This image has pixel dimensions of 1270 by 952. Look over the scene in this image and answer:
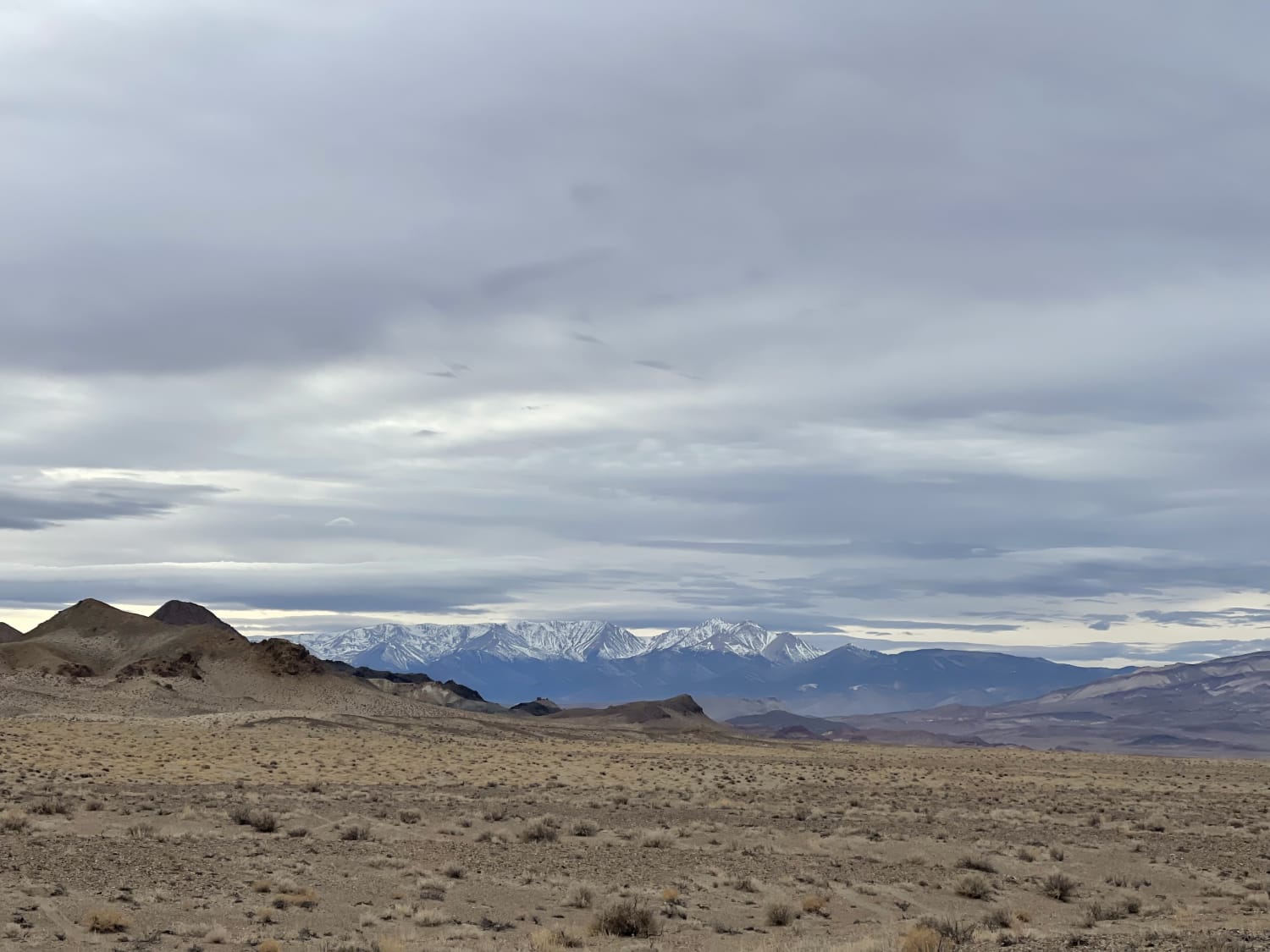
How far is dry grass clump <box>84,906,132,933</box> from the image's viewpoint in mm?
19297

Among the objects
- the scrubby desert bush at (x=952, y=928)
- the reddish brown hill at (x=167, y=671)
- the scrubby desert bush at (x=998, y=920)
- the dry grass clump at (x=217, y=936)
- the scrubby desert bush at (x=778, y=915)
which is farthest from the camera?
the reddish brown hill at (x=167, y=671)

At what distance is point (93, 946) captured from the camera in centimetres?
1839

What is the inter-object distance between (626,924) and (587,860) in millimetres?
8063

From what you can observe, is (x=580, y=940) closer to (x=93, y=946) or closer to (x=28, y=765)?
(x=93, y=946)

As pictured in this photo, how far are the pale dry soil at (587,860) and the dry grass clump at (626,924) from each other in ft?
0.57

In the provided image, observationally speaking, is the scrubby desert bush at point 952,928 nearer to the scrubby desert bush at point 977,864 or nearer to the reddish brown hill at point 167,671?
the scrubby desert bush at point 977,864

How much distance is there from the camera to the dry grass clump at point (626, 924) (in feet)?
68.5

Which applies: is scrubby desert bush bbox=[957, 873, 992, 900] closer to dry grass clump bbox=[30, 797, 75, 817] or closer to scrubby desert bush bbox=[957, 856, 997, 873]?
scrubby desert bush bbox=[957, 856, 997, 873]

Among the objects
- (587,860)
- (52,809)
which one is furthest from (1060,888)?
(52,809)

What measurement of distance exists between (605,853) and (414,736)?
64217 millimetres

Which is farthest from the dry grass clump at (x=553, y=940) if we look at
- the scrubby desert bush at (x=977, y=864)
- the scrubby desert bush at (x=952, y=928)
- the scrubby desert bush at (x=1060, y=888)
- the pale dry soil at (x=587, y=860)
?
the scrubby desert bush at (x=977, y=864)

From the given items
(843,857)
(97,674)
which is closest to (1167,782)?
(843,857)

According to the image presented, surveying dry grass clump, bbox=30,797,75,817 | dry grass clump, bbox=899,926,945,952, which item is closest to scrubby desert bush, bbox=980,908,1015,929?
dry grass clump, bbox=899,926,945,952

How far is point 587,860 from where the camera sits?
1134 inches
